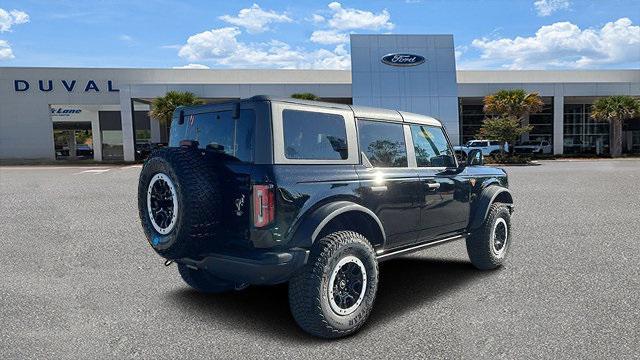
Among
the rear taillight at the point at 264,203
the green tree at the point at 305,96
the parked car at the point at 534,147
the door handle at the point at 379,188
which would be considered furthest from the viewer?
the parked car at the point at 534,147

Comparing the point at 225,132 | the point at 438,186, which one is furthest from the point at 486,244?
the point at 225,132

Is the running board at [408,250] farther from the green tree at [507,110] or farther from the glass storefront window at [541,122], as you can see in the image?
the glass storefront window at [541,122]

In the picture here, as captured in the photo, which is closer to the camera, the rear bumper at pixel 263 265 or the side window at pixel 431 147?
the rear bumper at pixel 263 265

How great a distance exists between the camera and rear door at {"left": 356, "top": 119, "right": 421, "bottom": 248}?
4254 mm

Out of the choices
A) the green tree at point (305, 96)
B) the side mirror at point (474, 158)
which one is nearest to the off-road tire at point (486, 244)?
the side mirror at point (474, 158)

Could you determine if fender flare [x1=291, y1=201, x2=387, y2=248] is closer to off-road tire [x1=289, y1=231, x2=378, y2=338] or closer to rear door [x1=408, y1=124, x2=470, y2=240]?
off-road tire [x1=289, y1=231, x2=378, y2=338]

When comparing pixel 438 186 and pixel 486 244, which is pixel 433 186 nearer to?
pixel 438 186

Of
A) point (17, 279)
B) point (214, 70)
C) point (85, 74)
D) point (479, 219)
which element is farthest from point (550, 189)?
point (85, 74)

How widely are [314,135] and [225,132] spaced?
77 cm

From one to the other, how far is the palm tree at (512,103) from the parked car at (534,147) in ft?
19.2

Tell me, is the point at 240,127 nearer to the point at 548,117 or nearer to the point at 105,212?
the point at 105,212

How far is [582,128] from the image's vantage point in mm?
49156

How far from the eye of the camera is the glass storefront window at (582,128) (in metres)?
48.5

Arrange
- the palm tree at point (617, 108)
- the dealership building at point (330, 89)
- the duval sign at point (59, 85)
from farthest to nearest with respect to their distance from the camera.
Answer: the duval sign at point (59, 85), the dealership building at point (330, 89), the palm tree at point (617, 108)
